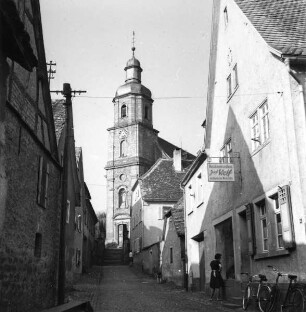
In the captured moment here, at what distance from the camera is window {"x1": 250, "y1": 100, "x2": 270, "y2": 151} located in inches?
516

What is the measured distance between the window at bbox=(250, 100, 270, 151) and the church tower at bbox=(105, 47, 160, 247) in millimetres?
44484

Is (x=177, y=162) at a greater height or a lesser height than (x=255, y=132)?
greater

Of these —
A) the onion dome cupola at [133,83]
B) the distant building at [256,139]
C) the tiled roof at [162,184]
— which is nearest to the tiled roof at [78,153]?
the tiled roof at [162,184]

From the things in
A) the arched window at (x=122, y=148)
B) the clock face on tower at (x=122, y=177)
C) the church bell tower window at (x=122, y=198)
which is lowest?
the church bell tower window at (x=122, y=198)

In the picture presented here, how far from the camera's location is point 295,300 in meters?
10.3

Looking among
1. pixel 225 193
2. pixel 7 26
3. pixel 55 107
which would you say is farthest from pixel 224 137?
pixel 7 26

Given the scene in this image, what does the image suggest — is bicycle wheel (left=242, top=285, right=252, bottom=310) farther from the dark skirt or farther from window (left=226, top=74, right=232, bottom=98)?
window (left=226, top=74, right=232, bottom=98)

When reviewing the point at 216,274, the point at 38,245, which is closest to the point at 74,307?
the point at 38,245

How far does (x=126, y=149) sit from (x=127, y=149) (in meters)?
0.24

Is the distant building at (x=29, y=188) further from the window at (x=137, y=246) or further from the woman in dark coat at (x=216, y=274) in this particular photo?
the window at (x=137, y=246)

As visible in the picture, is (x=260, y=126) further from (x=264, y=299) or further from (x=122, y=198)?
(x=122, y=198)

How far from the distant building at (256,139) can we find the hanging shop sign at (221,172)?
0.03 meters

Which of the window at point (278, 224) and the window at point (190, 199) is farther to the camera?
the window at point (190, 199)

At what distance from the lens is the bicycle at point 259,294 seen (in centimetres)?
1158
